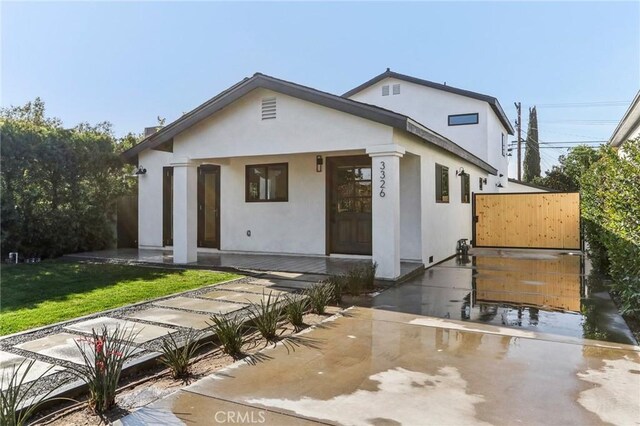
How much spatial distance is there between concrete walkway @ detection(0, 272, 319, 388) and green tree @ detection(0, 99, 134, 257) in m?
6.63

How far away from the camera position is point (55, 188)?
11648 millimetres

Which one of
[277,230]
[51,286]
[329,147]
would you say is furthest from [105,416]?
[277,230]

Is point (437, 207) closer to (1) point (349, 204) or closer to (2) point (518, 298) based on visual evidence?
(1) point (349, 204)

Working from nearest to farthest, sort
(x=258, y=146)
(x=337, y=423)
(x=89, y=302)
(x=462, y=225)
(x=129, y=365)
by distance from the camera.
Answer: (x=337, y=423)
(x=129, y=365)
(x=89, y=302)
(x=258, y=146)
(x=462, y=225)

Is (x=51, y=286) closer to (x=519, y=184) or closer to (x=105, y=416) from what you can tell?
(x=105, y=416)

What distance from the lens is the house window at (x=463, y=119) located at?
59.7ft

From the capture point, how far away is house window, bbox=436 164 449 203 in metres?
11.1

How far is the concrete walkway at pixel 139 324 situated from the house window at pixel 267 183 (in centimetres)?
423

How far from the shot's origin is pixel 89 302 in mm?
6348

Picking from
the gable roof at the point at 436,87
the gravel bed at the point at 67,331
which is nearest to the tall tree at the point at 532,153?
the gable roof at the point at 436,87

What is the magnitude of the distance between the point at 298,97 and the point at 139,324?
18.2 feet

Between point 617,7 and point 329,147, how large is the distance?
7904mm

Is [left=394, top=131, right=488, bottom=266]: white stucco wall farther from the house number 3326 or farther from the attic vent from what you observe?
the attic vent

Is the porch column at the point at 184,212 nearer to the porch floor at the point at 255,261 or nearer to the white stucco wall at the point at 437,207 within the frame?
the porch floor at the point at 255,261
